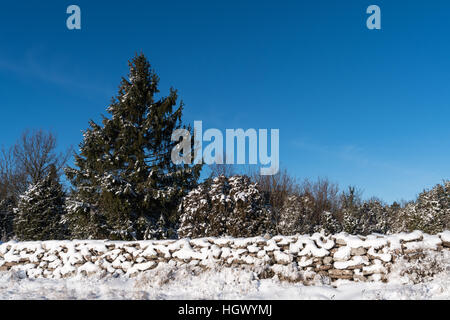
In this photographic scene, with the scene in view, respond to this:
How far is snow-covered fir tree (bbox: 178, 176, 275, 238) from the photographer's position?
10.3 meters

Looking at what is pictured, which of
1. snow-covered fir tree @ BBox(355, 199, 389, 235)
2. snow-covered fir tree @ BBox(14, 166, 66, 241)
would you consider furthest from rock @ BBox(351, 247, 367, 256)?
snow-covered fir tree @ BBox(14, 166, 66, 241)

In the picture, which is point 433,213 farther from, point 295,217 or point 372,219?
point 372,219

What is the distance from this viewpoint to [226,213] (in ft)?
34.4

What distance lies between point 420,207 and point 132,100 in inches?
598

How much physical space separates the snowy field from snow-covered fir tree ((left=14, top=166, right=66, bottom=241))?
32.5 feet

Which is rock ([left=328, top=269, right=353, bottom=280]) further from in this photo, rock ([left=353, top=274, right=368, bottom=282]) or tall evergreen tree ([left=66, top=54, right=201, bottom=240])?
tall evergreen tree ([left=66, top=54, right=201, bottom=240])

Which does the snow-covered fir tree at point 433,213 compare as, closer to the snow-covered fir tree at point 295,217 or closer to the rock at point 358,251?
the snow-covered fir tree at point 295,217

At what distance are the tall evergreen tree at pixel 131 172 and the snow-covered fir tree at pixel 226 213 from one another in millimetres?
2334

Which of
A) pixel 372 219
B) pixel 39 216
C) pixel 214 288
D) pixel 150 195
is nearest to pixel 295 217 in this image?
pixel 150 195

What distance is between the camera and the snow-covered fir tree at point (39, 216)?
15.6m

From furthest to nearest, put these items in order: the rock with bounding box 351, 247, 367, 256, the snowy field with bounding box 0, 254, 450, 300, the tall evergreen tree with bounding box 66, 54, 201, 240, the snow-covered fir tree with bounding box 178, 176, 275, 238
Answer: the tall evergreen tree with bounding box 66, 54, 201, 240
the snow-covered fir tree with bounding box 178, 176, 275, 238
the rock with bounding box 351, 247, 367, 256
the snowy field with bounding box 0, 254, 450, 300

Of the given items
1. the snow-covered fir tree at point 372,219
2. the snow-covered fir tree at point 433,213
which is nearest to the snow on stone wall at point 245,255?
the snow-covered fir tree at point 433,213
